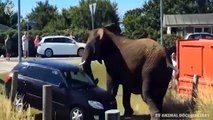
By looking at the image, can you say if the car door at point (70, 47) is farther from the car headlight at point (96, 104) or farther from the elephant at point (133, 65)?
the car headlight at point (96, 104)

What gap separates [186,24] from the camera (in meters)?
70.9

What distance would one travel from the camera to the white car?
40.0 meters

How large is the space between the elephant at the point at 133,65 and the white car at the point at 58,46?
2596cm

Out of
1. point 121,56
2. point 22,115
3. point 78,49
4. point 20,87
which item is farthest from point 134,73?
point 78,49

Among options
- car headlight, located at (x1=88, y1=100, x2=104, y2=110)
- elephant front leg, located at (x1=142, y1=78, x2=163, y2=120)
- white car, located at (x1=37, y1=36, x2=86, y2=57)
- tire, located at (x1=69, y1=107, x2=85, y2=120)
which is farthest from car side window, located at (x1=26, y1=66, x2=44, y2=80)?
white car, located at (x1=37, y1=36, x2=86, y2=57)

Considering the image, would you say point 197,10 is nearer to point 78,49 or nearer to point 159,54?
point 78,49

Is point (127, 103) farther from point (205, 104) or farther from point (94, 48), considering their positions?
point (205, 104)

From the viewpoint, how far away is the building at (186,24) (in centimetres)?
7100

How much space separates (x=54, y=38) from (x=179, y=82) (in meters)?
25.3

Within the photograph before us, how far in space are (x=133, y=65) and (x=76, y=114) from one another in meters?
1.81

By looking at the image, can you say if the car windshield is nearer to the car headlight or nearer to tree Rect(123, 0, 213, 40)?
the car headlight

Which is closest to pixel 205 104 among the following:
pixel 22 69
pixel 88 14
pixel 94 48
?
pixel 94 48

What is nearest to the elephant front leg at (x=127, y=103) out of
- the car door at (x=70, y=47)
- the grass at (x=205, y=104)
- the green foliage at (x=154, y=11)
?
the grass at (x=205, y=104)

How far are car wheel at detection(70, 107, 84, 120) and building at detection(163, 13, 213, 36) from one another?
5833cm
